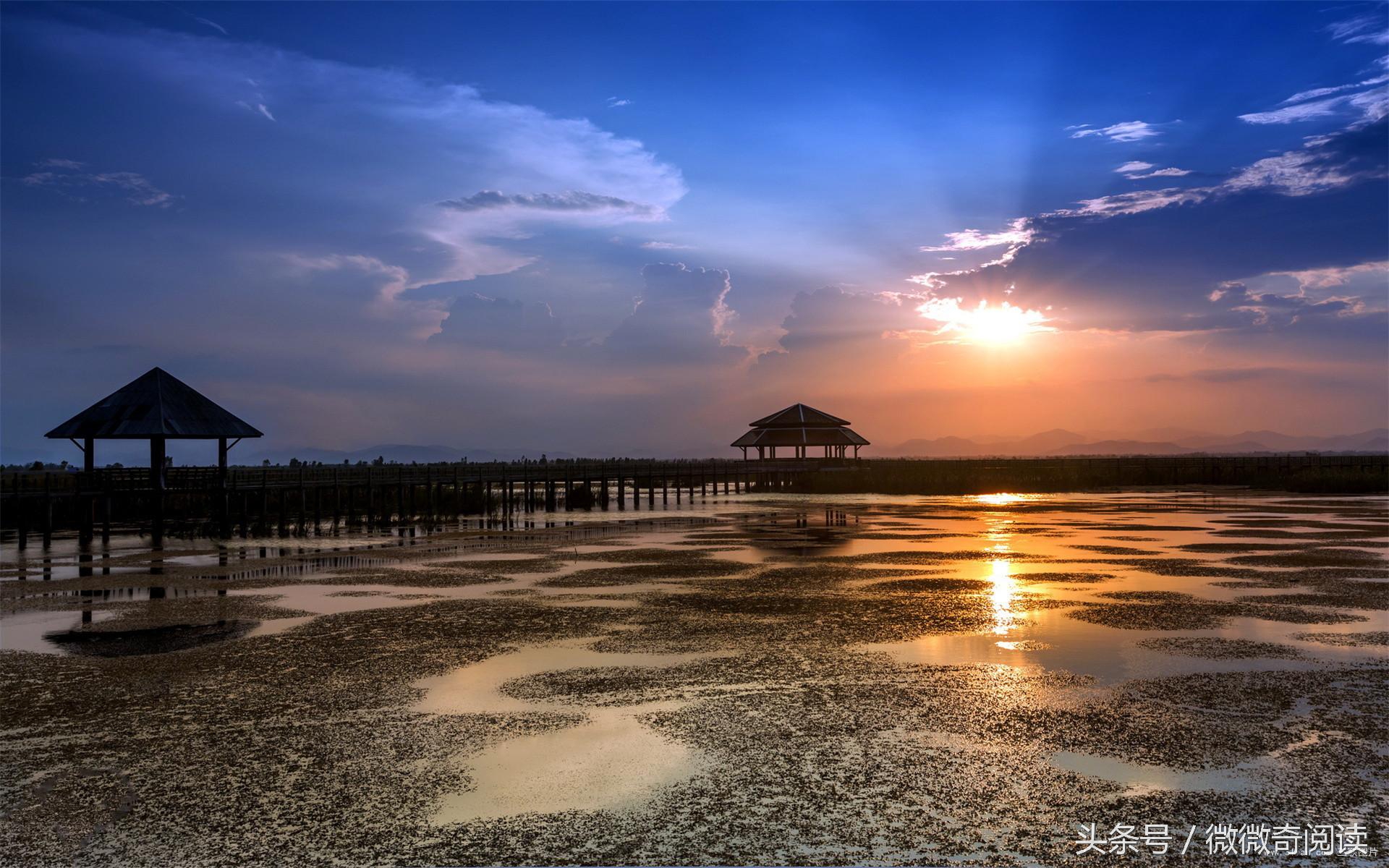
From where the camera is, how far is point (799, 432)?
262ft

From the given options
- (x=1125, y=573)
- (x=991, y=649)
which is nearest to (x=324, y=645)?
(x=991, y=649)

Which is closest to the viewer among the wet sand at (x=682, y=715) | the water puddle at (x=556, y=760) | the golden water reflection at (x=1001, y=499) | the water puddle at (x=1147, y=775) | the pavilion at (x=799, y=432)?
the wet sand at (x=682, y=715)

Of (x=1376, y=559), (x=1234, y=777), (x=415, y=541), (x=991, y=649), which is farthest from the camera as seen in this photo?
(x=415, y=541)

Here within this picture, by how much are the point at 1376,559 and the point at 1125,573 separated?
768 centimetres

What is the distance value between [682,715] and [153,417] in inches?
1413

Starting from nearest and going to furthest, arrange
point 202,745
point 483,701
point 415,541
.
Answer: point 202,745 < point 483,701 < point 415,541

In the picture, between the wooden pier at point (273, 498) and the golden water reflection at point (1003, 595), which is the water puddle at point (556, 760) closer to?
the golden water reflection at point (1003, 595)

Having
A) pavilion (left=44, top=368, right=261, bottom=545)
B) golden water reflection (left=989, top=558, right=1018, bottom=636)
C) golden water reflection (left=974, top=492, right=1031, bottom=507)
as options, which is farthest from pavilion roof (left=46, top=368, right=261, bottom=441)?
golden water reflection (left=974, top=492, right=1031, bottom=507)

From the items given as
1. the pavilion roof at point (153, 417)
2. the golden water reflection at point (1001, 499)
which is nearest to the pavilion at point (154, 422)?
the pavilion roof at point (153, 417)

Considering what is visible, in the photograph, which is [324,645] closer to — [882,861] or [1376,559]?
[882,861]

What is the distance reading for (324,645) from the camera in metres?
14.1

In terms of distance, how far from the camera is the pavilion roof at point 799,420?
7988 cm

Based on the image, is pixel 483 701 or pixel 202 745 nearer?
pixel 202 745

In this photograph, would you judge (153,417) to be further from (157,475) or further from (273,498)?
(273,498)
